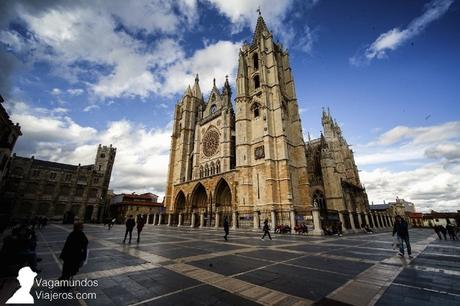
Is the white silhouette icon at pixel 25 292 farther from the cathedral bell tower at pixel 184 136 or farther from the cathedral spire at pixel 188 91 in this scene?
the cathedral spire at pixel 188 91

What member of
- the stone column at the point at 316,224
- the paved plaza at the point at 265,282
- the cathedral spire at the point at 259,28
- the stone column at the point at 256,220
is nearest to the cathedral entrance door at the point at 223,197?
the stone column at the point at 256,220

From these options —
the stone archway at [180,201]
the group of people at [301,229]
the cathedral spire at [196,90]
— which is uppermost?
the cathedral spire at [196,90]

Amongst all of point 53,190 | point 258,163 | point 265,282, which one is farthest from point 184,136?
point 265,282

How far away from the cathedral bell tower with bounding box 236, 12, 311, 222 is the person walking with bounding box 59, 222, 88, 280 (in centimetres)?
1969

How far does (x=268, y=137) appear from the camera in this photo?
85.0ft

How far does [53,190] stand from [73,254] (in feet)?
160

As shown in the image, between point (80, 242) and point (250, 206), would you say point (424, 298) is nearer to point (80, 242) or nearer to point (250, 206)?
point (80, 242)

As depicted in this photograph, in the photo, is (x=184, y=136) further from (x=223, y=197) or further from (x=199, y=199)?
(x=223, y=197)

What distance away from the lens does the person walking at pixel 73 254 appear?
3787 millimetres

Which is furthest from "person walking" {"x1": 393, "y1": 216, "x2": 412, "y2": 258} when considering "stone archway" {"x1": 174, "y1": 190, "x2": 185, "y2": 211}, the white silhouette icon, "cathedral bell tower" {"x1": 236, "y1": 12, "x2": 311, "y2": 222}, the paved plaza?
"stone archway" {"x1": 174, "y1": 190, "x2": 185, "y2": 211}

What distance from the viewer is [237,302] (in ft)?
10.1

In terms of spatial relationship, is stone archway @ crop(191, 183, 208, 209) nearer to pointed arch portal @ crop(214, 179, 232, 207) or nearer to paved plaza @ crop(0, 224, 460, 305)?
pointed arch portal @ crop(214, 179, 232, 207)

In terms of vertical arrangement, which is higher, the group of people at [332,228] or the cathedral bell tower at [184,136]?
the cathedral bell tower at [184,136]

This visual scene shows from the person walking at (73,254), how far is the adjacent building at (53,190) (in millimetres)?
42403
